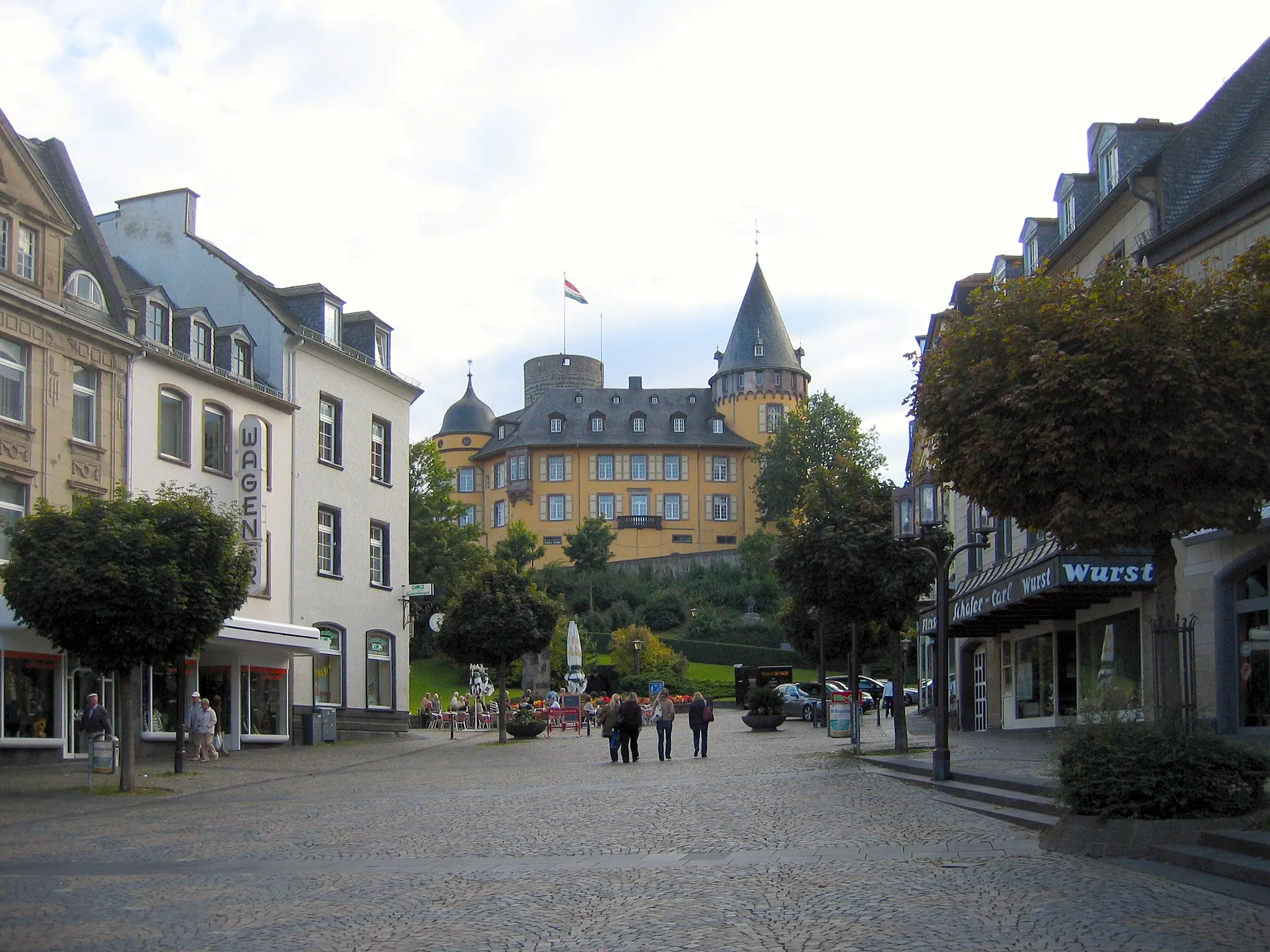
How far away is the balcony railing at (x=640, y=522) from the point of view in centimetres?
11500

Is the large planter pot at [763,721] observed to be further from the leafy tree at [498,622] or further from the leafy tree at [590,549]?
the leafy tree at [590,549]

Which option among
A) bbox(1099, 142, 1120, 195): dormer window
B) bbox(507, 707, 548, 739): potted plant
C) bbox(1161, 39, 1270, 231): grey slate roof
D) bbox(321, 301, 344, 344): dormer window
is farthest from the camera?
bbox(321, 301, 344, 344): dormer window

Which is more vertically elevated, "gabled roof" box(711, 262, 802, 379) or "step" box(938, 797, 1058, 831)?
"gabled roof" box(711, 262, 802, 379)

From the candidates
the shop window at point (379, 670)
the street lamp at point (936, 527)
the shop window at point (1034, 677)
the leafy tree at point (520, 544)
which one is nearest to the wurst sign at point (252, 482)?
the shop window at point (379, 670)

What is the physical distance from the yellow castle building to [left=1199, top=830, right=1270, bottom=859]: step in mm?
101467

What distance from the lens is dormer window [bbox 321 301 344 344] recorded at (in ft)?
135

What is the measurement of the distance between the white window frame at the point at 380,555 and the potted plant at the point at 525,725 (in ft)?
20.0

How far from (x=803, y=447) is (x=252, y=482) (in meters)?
73.9

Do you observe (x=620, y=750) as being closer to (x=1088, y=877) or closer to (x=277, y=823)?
(x=277, y=823)

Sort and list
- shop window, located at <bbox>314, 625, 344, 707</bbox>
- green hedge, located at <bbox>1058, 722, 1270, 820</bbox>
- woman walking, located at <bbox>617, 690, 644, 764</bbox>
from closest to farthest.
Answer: green hedge, located at <bbox>1058, 722, 1270, 820</bbox>, woman walking, located at <bbox>617, 690, 644, 764</bbox>, shop window, located at <bbox>314, 625, 344, 707</bbox>

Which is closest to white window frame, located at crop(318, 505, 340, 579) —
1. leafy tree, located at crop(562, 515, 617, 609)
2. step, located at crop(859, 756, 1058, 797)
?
step, located at crop(859, 756, 1058, 797)

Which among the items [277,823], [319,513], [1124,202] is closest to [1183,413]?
[277,823]

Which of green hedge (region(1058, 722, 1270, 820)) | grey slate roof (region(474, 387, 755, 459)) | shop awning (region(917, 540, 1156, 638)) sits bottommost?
green hedge (region(1058, 722, 1270, 820))

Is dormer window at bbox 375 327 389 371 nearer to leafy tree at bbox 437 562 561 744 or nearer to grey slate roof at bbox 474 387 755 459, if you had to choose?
leafy tree at bbox 437 562 561 744
